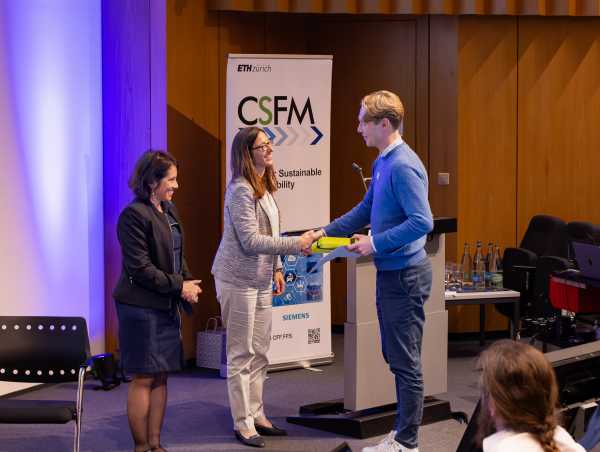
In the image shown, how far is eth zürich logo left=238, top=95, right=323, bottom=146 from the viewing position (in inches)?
257

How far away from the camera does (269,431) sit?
16.6ft

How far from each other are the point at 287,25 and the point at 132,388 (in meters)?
4.04

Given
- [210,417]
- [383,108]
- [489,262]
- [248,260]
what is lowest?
[210,417]

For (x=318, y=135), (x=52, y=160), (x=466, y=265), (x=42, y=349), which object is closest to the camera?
(x=42, y=349)

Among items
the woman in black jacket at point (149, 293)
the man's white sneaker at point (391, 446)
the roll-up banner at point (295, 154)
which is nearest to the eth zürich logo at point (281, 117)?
the roll-up banner at point (295, 154)

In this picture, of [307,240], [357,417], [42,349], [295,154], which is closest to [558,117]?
[295,154]

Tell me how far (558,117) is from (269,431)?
163 inches

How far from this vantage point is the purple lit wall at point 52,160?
580 centimetres

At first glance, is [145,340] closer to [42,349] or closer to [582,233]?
[42,349]

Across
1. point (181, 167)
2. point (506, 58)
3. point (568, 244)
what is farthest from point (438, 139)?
point (181, 167)

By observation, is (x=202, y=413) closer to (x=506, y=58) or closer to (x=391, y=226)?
(x=391, y=226)

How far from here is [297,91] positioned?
263 inches

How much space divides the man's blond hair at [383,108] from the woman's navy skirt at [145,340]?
131 centimetres

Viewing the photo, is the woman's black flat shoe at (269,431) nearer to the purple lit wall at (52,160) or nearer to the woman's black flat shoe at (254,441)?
the woman's black flat shoe at (254,441)
